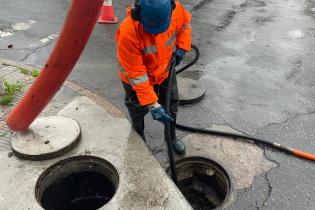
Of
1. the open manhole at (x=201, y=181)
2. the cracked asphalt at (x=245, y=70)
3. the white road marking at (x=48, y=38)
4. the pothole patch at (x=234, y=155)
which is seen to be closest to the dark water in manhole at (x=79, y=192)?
the cracked asphalt at (x=245, y=70)

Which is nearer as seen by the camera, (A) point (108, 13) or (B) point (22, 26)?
(B) point (22, 26)

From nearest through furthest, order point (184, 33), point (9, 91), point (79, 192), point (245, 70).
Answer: point (184, 33) → point (79, 192) → point (9, 91) → point (245, 70)

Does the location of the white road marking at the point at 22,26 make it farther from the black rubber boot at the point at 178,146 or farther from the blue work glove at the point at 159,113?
the blue work glove at the point at 159,113

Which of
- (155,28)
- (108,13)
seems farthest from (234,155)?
(108,13)

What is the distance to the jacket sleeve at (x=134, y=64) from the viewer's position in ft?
10.6

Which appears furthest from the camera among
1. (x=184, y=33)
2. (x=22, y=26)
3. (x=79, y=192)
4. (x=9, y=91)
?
(x=22, y=26)

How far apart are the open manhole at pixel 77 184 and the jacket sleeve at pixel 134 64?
2.90 ft

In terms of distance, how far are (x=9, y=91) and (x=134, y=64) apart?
2.74 meters

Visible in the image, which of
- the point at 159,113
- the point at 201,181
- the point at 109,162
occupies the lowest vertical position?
the point at 201,181

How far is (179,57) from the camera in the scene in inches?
153

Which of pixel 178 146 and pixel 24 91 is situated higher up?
pixel 24 91

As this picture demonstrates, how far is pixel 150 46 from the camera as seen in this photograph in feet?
11.0

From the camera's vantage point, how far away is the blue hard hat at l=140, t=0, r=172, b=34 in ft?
9.62

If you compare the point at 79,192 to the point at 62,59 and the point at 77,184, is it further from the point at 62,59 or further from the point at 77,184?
A: the point at 62,59
